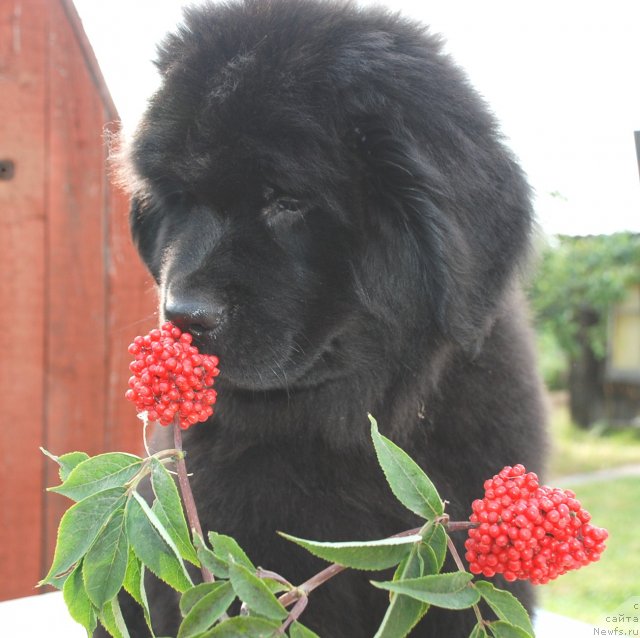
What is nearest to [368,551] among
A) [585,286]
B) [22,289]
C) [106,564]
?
[106,564]

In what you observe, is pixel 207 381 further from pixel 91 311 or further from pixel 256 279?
pixel 91 311

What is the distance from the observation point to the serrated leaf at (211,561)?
0.80m

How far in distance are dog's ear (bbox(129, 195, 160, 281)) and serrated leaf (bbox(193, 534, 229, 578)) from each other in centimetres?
113

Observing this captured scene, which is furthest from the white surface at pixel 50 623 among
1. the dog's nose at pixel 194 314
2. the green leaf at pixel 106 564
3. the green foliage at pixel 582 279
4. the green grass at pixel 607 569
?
the green foliage at pixel 582 279

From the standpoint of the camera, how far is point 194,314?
1.36m

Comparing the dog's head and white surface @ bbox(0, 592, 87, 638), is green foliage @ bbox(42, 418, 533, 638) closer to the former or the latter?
the dog's head

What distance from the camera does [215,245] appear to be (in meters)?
1.51

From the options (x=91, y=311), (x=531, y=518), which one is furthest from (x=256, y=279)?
(x=91, y=311)

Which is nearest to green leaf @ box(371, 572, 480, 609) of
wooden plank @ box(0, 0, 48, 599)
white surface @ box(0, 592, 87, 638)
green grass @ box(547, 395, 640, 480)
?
white surface @ box(0, 592, 87, 638)

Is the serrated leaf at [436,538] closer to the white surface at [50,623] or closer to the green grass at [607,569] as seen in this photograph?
the white surface at [50,623]

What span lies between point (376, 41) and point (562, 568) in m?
1.11

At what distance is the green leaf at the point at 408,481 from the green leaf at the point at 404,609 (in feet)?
0.15

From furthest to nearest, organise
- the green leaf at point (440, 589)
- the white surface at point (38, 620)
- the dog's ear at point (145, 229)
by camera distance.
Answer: the white surface at point (38, 620)
the dog's ear at point (145, 229)
the green leaf at point (440, 589)

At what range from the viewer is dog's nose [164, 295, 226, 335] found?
4.44 ft
